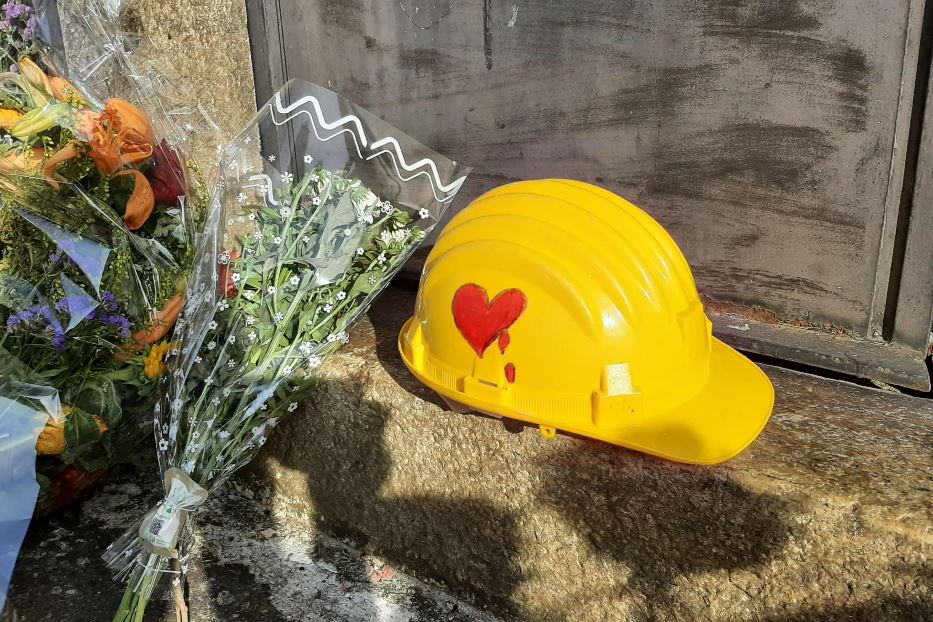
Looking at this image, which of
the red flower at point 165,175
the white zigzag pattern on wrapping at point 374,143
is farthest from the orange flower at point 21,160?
the white zigzag pattern on wrapping at point 374,143

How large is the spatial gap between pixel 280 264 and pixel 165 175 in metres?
0.64

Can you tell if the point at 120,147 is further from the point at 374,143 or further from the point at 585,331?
the point at 585,331

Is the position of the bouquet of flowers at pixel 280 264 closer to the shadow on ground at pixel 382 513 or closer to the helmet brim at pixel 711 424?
the shadow on ground at pixel 382 513

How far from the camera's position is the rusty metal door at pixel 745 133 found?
2.15 metres

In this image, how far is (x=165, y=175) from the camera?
2.67m

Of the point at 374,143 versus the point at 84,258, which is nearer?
the point at 84,258

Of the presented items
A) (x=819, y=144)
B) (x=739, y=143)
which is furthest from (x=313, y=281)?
(x=819, y=144)

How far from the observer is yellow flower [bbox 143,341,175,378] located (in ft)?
8.00

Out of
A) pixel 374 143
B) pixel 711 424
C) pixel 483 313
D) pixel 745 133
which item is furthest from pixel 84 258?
pixel 745 133

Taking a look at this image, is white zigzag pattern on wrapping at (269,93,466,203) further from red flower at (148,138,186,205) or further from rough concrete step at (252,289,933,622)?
rough concrete step at (252,289,933,622)

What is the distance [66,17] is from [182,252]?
48.7 inches

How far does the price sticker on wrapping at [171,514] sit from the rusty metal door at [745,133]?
158 cm

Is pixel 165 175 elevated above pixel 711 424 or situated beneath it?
elevated above

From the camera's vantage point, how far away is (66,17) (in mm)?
3088
